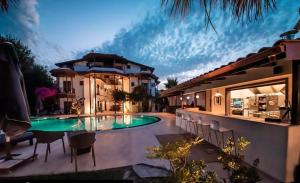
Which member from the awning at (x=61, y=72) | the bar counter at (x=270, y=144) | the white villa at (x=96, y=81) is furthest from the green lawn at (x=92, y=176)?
the awning at (x=61, y=72)

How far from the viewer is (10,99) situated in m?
1.55

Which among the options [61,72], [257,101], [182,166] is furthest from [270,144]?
[61,72]

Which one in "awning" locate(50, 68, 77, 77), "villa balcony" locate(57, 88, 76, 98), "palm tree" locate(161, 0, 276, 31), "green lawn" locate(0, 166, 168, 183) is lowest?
"green lawn" locate(0, 166, 168, 183)

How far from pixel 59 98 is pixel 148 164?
23550mm

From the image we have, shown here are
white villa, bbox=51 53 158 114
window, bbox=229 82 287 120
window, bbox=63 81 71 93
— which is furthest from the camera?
window, bbox=63 81 71 93

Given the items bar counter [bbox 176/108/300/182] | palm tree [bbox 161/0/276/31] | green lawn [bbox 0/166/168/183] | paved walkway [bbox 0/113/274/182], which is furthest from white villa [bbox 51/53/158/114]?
palm tree [bbox 161/0/276/31]

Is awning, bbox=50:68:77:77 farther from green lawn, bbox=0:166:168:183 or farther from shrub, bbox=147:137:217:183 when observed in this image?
shrub, bbox=147:137:217:183

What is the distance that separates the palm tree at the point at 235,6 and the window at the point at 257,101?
27.0 feet

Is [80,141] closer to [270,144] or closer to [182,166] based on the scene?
[182,166]

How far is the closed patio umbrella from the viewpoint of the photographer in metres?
1.54

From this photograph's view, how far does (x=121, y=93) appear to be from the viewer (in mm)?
23094

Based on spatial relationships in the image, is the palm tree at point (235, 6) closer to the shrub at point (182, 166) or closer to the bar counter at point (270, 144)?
the shrub at point (182, 166)

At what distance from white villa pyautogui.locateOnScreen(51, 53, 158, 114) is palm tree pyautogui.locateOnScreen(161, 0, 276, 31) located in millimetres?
22252

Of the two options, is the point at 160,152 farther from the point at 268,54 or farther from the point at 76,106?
the point at 76,106
